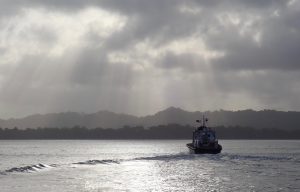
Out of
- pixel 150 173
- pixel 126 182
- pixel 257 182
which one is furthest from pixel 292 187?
pixel 150 173

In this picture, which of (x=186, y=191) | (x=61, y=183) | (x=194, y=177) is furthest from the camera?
(x=194, y=177)

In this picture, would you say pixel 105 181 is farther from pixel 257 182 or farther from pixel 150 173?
pixel 257 182

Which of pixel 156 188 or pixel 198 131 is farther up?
pixel 198 131

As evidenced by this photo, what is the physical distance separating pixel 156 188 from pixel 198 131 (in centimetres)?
8065

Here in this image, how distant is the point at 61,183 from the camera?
70.9 metres

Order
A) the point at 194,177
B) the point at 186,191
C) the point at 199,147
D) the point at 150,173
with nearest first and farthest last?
the point at 186,191 < the point at 194,177 < the point at 150,173 < the point at 199,147

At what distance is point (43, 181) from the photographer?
2933 inches

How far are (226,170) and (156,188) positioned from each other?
1153 inches

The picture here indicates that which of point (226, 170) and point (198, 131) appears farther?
point (198, 131)

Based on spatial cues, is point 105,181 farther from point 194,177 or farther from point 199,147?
point 199,147

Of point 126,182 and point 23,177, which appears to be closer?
point 126,182

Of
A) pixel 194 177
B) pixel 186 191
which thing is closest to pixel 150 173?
pixel 194 177

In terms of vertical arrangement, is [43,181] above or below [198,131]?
below

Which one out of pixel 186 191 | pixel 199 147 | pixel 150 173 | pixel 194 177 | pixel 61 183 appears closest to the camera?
pixel 186 191
